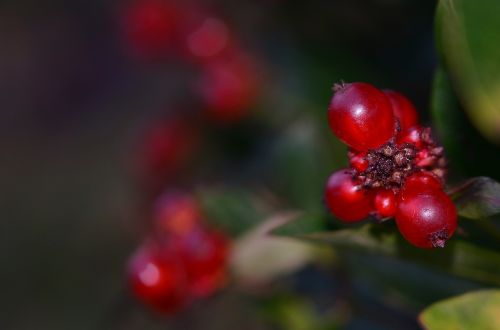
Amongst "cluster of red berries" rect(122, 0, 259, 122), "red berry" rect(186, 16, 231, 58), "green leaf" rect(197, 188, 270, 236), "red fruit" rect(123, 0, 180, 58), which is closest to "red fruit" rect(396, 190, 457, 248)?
"green leaf" rect(197, 188, 270, 236)

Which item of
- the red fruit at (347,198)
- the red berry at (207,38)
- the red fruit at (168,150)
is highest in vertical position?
the red berry at (207,38)

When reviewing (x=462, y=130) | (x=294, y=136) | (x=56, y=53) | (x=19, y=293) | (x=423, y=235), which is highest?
(x=56, y=53)

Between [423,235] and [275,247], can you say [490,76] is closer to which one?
[423,235]

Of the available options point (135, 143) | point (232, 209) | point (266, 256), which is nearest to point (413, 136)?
point (266, 256)

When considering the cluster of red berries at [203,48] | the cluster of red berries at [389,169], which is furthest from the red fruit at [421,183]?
the cluster of red berries at [203,48]

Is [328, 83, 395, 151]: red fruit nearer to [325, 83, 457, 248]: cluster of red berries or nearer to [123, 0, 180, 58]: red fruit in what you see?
[325, 83, 457, 248]: cluster of red berries

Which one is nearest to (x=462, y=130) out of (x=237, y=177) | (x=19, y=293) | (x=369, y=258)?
(x=369, y=258)

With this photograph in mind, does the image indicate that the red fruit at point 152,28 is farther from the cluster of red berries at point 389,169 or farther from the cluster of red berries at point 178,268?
the cluster of red berries at point 389,169
